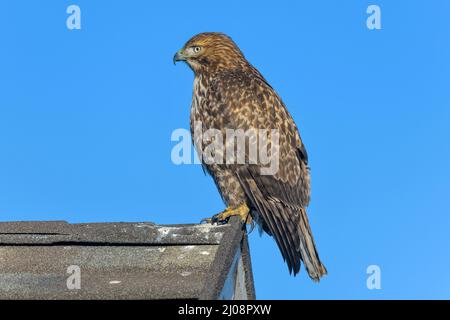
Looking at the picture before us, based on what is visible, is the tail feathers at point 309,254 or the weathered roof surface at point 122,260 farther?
the tail feathers at point 309,254

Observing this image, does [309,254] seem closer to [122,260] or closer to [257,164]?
[257,164]

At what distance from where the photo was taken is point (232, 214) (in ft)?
27.7

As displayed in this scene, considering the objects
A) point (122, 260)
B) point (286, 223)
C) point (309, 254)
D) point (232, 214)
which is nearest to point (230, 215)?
point (232, 214)

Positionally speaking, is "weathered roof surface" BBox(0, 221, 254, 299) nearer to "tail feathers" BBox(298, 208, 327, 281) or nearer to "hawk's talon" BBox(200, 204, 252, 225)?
"hawk's talon" BBox(200, 204, 252, 225)

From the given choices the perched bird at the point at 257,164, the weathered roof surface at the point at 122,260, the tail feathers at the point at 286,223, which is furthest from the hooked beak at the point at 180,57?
the weathered roof surface at the point at 122,260

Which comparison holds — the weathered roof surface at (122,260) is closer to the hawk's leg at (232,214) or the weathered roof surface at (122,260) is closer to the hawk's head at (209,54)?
the hawk's leg at (232,214)

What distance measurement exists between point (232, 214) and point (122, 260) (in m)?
2.29

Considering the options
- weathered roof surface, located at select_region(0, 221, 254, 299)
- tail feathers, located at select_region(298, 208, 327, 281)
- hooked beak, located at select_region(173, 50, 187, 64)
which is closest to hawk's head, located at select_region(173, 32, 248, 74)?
hooked beak, located at select_region(173, 50, 187, 64)

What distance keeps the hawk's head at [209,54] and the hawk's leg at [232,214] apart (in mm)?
1710

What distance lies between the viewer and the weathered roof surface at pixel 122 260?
18.2 feet

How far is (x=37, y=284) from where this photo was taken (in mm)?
5852

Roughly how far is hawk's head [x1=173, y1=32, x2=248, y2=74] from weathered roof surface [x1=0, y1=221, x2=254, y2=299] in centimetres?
319

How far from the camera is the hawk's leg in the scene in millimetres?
8125
